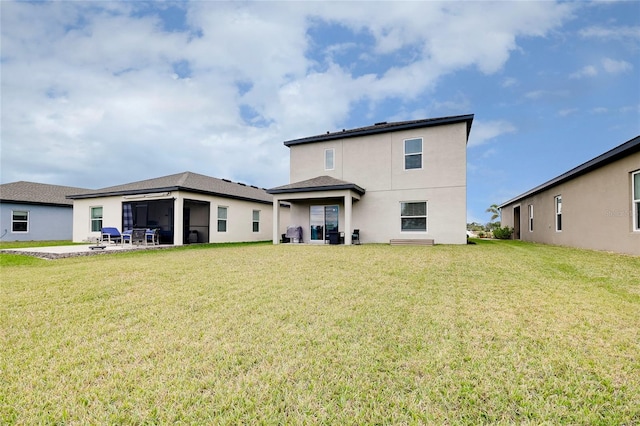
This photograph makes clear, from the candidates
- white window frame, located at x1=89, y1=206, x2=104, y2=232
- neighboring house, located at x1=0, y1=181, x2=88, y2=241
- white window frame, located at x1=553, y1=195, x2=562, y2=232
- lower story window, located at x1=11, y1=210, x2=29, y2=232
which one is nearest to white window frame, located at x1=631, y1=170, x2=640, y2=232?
white window frame, located at x1=553, y1=195, x2=562, y2=232

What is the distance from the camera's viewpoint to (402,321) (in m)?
3.41

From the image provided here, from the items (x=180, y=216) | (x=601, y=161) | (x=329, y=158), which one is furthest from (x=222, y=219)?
(x=601, y=161)

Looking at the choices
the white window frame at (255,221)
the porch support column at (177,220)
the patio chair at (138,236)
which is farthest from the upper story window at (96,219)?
the white window frame at (255,221)

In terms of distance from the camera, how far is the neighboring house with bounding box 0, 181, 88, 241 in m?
18.2

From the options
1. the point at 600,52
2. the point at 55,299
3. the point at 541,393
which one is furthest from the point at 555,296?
the point at 600,52

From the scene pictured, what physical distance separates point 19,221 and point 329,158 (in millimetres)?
20162

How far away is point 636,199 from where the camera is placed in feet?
29.1

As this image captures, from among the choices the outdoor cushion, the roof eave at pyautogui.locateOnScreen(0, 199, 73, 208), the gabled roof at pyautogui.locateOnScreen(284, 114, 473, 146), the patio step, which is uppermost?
the gabled roof at pyautogui.locateOnScreen(284, 114, 473, 146)

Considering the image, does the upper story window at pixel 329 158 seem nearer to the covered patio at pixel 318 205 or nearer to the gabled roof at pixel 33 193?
the covered patio at pixel 318 205

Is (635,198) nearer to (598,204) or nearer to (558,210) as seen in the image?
(598,204)

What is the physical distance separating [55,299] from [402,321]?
5.13 metres

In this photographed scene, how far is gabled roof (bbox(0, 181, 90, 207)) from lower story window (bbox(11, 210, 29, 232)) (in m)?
0.75

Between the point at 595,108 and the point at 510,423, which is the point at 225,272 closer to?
the point at 510,423

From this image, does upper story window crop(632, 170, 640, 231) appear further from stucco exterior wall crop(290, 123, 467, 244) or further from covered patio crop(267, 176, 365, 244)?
covered patio crop(267, 176, 365, 244)
